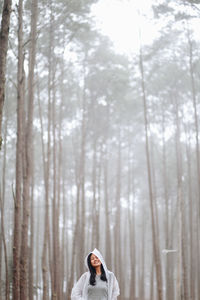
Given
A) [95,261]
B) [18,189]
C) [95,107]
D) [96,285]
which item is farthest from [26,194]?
[95,107]

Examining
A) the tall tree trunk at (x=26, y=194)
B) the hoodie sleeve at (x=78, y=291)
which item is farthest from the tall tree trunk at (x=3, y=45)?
the tall tree trunk at (x=26, y=194)

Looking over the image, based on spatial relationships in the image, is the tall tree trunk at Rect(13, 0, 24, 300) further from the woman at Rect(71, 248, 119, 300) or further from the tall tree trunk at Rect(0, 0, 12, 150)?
the woman at Rect(71, 248, 119, 300)

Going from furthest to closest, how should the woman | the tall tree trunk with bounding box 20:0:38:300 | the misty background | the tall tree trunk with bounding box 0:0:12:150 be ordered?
the misty background, the tall tree trunk with bounding box 20:0:38:300, the tall tree trunk with bounding box 0:0:12:150, the woman

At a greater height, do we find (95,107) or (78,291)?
(95,107)

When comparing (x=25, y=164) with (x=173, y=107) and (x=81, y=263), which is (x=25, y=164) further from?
(x=173, y=107)

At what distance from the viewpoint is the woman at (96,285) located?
3.05m

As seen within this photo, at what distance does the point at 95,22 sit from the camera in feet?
32.3

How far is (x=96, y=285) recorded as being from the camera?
3070 mm

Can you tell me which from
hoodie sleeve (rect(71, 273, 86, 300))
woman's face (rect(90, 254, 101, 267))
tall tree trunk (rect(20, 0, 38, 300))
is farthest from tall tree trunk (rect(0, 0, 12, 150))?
tall tree trunk (rect(20, 0, 38, 300))

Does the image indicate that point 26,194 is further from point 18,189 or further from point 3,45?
point 3,45

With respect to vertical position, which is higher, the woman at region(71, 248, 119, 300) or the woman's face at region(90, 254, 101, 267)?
the woman's face at region(90, 254, 101, 267)

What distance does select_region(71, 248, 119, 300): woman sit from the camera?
Result: 10.0ft

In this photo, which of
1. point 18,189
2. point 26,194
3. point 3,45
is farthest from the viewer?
point 26,194

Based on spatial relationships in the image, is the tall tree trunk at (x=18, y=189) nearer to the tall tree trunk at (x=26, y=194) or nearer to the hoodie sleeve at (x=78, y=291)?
the tall tree trunk at (x=26, y=194)
